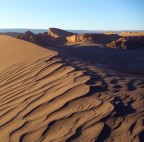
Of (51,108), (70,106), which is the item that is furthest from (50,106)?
(70,106)

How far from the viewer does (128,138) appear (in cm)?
299

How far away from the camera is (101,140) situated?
9.92 feet

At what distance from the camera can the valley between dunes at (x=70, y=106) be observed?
125 inches

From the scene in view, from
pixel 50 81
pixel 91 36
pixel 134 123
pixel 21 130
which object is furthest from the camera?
pixel 91 36

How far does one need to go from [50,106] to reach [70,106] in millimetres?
283

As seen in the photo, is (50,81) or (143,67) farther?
(143,67)

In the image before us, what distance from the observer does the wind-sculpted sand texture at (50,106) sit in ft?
10.7

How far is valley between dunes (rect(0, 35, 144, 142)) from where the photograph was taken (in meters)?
3.19

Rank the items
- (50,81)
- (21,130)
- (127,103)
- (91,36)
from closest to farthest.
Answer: (21,130), (127,103), (50,81), (91,36)

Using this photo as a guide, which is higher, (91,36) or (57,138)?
(57,138)

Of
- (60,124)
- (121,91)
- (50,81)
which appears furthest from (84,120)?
(50,81)

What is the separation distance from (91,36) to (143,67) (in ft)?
33.8

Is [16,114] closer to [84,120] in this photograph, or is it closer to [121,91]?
[84,120]

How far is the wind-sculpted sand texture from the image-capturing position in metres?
3.27
